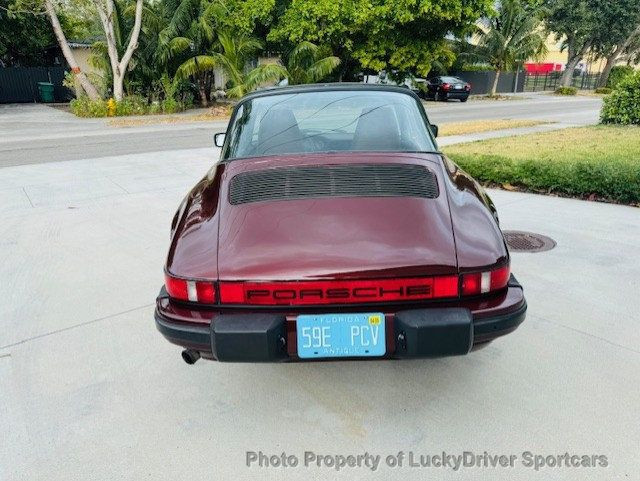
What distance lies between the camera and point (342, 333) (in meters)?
2.09

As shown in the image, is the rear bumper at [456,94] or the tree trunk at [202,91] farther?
the rear bumper at [456,94]


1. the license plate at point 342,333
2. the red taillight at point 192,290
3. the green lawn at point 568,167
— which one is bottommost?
the green lawn at point 568,167

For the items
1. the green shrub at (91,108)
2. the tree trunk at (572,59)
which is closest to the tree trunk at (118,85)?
the green shrub at (91,108)

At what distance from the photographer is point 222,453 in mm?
2221

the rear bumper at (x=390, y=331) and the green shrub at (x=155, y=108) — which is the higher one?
the rear bumper at (x=390, y=331)

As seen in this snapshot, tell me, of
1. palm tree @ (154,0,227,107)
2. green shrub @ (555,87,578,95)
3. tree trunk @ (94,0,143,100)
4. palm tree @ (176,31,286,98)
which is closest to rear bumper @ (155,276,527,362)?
palm tree @ (176,31,286,98)

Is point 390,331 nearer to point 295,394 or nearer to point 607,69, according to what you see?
point 295,394

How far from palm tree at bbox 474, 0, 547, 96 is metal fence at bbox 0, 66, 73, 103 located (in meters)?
24.7

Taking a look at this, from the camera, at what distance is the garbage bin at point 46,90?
84.4ft

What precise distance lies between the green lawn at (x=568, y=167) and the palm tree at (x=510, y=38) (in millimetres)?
22656

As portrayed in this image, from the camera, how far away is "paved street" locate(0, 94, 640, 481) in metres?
2.20

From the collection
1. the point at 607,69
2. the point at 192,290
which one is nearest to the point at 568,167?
the point at 192,290

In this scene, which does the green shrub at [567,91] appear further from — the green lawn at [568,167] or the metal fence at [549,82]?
the green lawn at [568,167]

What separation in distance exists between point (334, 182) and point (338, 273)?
2.10 feet
